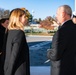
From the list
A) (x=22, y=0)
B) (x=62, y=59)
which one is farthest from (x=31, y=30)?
(x=62, y=59)

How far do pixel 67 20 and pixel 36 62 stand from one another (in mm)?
3219

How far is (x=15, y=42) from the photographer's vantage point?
3.48m

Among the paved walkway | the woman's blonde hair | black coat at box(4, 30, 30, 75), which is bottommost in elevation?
the paved walkway

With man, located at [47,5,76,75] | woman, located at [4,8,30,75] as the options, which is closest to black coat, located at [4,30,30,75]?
woman, located at [4,8,30,75]

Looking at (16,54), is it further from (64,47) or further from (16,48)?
(64,47)

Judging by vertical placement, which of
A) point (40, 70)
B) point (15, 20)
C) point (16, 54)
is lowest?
point (40, 70)

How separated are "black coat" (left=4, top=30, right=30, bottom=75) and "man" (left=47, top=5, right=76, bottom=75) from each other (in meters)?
0.32

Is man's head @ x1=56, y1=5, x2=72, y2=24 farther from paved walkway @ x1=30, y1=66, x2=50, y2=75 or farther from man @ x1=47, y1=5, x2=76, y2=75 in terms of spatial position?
paved walkway @ x1=30, y1=66, x2=50, y2=75

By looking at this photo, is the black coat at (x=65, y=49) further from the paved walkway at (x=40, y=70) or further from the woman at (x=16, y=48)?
the paved walkway at (x=40, y=70)

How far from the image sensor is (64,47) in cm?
344

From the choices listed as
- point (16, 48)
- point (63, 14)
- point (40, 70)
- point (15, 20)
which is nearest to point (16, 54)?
point (16, 48)

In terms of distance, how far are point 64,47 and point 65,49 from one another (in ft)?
0.11

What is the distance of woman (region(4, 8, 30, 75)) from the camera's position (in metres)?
3.47

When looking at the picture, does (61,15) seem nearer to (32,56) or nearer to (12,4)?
(12,4)
